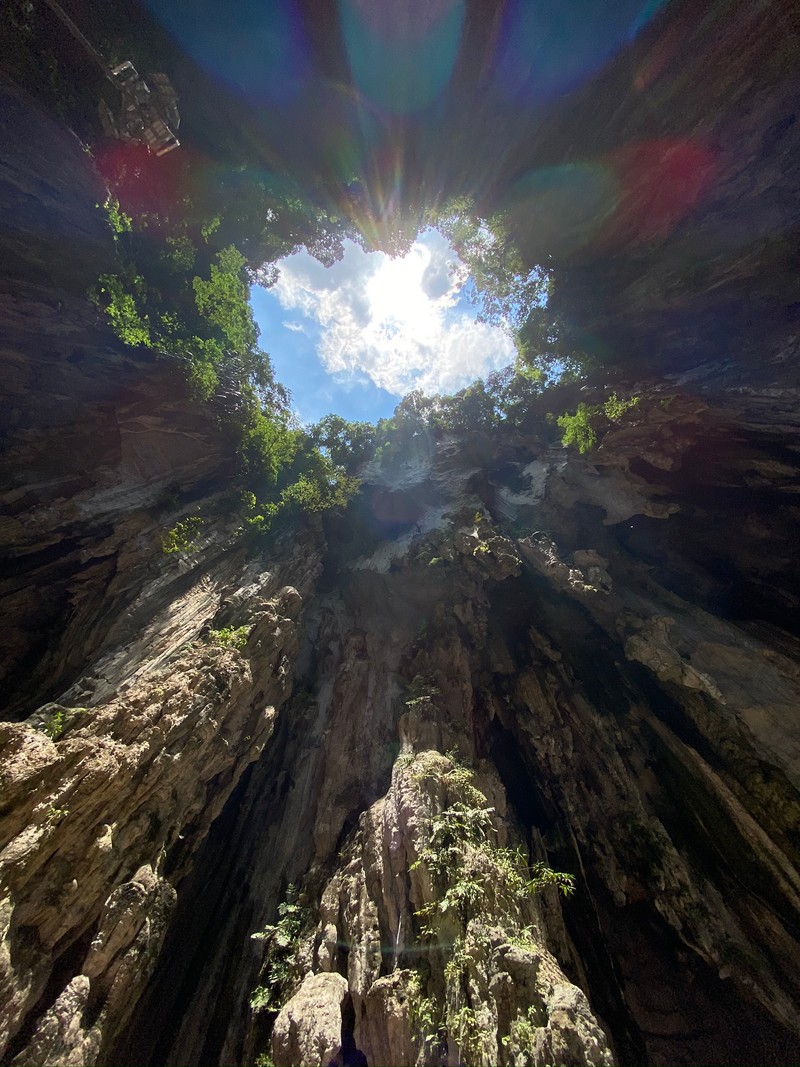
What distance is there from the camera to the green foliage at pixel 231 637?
12.1 metres

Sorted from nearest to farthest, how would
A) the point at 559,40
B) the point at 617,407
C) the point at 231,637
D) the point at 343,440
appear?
1. the point at 231,637
2. the point at 559,40
3. the point at 617,407
4. the point at 343,440

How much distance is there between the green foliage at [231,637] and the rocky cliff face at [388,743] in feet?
1.17

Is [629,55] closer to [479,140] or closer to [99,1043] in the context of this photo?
[479,140]

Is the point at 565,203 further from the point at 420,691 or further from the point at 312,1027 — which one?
the point at 312,1027

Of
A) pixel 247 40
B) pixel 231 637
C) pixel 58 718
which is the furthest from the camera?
pixel 247 40

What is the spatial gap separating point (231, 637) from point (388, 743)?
6936mm

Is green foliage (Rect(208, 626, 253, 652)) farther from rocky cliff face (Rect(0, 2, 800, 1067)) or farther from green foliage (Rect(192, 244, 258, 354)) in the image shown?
green foliage (Rect(192, 244, 258, 354))

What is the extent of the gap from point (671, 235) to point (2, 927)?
25936 mm

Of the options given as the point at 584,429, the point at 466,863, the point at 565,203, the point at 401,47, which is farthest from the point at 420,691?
the point at 401,47

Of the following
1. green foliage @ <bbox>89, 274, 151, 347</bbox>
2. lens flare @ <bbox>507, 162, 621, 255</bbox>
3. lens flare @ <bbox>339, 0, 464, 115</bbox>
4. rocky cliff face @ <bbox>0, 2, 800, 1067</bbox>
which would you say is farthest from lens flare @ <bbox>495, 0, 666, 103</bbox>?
green foliage @ <bbox>89, 274, 151, 347</bbox>

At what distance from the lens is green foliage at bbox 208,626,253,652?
12.1 meters

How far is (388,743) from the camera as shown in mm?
14391

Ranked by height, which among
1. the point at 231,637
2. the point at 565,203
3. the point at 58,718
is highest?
the point at 565,203

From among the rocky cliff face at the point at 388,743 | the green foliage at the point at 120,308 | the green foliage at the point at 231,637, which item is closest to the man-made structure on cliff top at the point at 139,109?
the rocky cliff face at the point at 388,743
